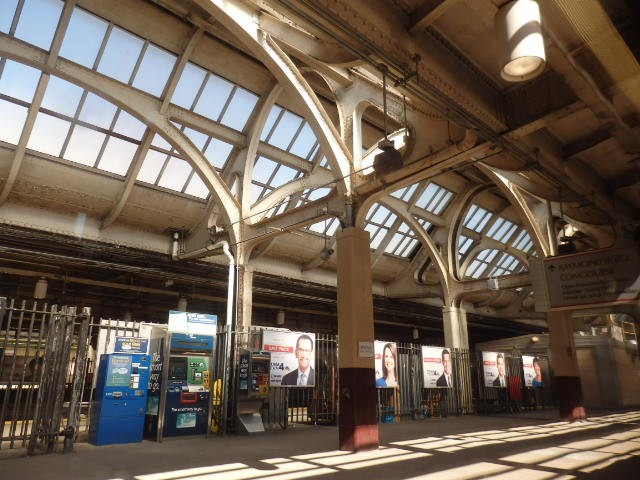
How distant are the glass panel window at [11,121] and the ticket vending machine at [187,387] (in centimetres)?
825

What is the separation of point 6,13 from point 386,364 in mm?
14692

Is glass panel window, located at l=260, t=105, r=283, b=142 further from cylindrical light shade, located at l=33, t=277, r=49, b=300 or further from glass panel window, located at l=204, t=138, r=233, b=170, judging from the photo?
cylindrical light shade, located at l=33, t=277, r=49, b=300

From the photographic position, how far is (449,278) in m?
21.8

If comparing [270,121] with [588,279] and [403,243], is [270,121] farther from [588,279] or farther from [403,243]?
[588,279]

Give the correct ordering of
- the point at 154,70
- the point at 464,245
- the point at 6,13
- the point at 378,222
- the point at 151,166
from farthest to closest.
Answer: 1. the point at 464,245
2. the point at 378,222
3. the point at 151,166
4. the point at 154,70
5. the point at 6,13

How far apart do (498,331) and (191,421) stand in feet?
97.5

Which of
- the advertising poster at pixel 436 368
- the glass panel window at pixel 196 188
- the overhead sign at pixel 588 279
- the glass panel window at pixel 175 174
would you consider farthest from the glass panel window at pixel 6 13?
the advertising poster at pixel 436 368

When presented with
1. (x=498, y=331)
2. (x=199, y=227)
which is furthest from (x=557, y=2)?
(x=498, y=331)

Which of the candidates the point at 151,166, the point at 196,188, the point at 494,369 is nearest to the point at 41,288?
the point at 151,166

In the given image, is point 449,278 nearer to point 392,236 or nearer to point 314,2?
point 392,236

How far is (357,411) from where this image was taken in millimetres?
9383

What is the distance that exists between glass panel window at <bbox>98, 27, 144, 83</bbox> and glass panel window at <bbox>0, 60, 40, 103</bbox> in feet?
5.77

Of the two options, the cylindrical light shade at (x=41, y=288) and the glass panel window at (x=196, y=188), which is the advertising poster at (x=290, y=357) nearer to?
the glass panel window at (x=196, y=188)

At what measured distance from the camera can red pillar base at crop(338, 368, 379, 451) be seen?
30.3 feet
